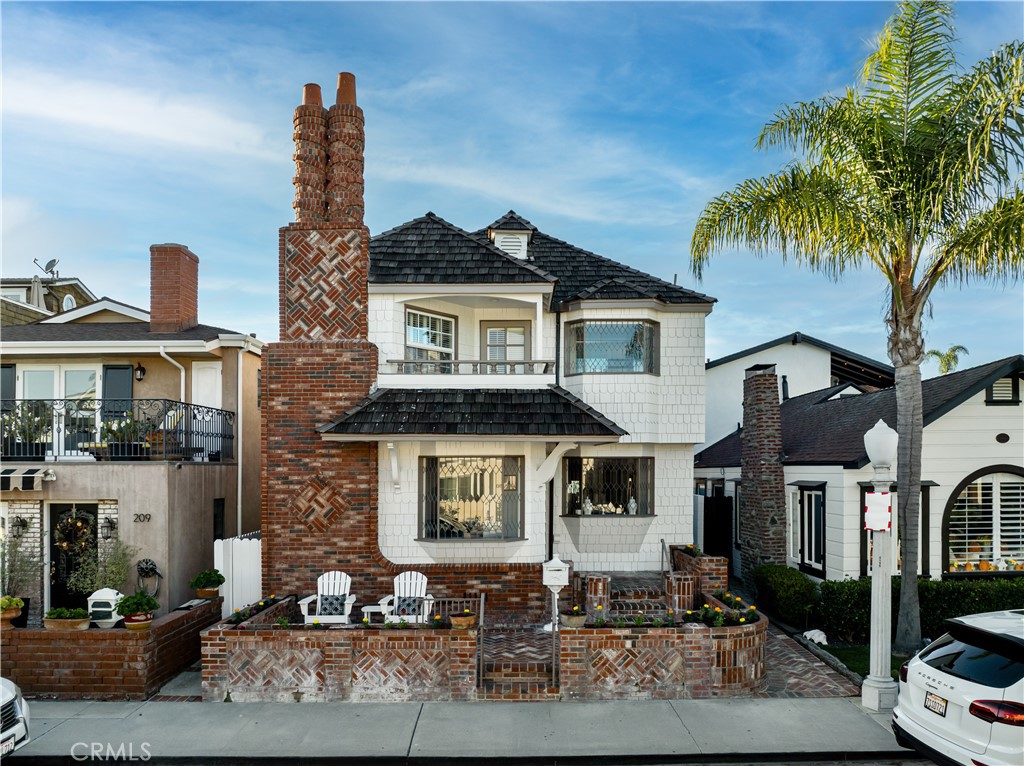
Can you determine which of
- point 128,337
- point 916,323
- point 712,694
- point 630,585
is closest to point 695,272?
point 916,323

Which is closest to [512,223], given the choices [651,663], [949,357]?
[651,663]

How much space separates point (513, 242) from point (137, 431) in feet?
26.9

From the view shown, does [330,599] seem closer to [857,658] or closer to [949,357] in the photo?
[857,658]

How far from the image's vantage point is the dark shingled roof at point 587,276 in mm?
12977

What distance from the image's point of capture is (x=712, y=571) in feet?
37.5

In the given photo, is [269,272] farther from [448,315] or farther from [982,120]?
[982,120]

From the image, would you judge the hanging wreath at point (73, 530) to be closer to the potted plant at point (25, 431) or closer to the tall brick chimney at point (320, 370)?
the potted plant at point (25, 431)

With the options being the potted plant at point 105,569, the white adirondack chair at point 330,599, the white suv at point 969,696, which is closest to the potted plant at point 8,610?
the potted plant at point 105,569

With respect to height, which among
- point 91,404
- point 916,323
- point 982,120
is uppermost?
point 982,120

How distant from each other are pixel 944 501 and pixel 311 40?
14.0 m

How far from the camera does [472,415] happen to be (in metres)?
10.7

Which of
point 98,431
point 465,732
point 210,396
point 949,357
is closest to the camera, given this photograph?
point 465,732

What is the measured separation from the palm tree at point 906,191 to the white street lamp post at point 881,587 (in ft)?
7.15

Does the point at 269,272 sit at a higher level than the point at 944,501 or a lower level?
higher
